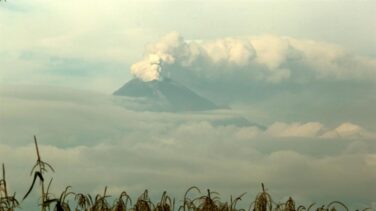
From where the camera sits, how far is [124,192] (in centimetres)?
738

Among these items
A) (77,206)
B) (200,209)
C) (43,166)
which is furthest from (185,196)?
(43,166)

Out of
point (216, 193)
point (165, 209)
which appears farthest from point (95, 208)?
point (216, 193)

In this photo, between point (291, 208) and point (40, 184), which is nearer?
point (40, 184)

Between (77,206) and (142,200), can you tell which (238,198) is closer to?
(142,200)

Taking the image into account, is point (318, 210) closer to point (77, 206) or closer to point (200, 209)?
point (200, 209)

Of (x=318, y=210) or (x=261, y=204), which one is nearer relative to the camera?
(x=261, y=204)

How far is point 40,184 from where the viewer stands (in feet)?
11.0

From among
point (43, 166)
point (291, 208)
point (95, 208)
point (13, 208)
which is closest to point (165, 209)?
point (95, 208)

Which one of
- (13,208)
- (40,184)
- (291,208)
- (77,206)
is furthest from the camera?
(291,208)

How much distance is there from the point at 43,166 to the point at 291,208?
16.7 feet

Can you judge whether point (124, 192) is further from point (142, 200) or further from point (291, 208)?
point (291, 208)

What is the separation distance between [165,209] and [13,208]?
2.42 meters

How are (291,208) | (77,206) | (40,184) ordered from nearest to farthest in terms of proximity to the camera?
1. (40,184)
2. (77,206)
3. (291,208)

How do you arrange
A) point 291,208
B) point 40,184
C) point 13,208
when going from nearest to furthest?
1. point 40,184
2. point 13,208
3. point 291,208
